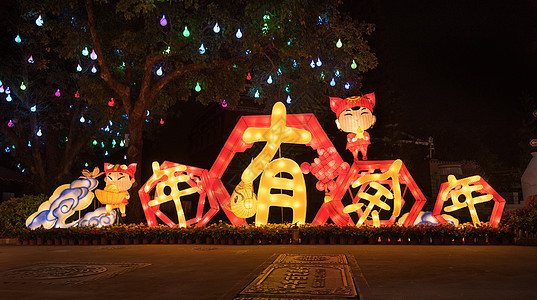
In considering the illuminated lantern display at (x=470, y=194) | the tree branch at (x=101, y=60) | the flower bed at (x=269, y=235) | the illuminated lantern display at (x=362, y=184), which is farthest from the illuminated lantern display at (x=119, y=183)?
the illuminated lantern display at (x=470, y=194)

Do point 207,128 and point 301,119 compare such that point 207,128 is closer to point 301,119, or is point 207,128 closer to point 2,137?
point 2,137

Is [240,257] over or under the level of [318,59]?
under

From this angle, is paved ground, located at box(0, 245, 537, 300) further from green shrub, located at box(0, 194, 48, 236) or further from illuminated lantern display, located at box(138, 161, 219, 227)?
green shrub, located at box(0, 194, 48, 236)

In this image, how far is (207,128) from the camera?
40375 mm

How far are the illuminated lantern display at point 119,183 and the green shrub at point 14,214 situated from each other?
268 centimetres

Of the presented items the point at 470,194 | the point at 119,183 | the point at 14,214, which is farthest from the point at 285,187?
the point at 14,214

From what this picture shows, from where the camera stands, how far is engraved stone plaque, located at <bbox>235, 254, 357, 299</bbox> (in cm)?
537

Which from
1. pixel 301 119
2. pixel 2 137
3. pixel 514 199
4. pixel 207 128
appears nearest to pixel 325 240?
pixel 301 119

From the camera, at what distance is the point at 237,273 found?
7.11 m

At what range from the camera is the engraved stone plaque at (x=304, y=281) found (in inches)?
211

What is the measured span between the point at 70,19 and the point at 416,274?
552 inches

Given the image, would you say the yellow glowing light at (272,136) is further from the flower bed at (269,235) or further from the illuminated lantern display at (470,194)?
the illuminated lantern display at (470,194)

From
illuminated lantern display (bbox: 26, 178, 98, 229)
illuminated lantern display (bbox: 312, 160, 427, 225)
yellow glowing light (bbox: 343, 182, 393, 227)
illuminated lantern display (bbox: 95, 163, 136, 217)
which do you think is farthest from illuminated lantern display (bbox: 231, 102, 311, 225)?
illuminated lantern display (bbox: 26, 178, 98, 229)

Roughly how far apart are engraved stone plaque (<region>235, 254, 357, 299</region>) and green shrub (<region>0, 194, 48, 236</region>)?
993 centimetres
